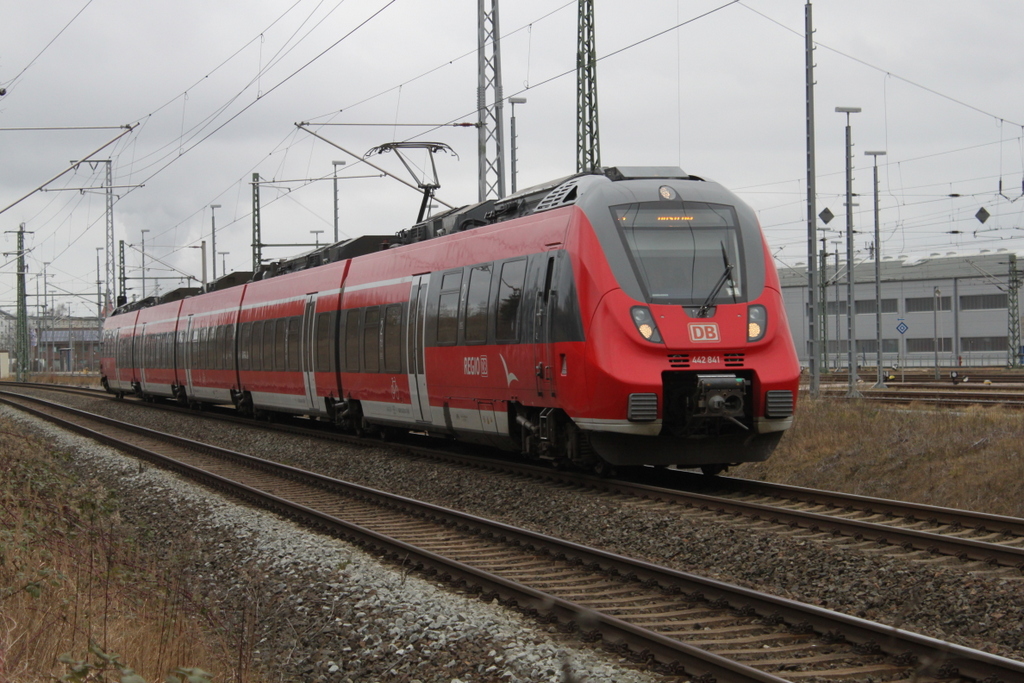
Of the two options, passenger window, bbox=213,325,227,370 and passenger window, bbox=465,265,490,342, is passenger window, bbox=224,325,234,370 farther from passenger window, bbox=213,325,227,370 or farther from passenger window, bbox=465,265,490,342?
passenger window, bbox=465,265,490,342

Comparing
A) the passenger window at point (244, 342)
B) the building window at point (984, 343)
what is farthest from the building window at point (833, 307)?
the passenger window at point (244, 342)

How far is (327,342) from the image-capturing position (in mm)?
20125

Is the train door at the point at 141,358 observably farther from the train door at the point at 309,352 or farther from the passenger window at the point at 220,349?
the train door at the point at 309,352

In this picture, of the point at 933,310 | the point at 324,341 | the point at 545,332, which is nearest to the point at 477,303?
the point at 545,332

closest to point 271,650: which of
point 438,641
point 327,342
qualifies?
point 438,641

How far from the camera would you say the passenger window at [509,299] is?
12.9 metres

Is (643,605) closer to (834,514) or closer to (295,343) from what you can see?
(834,514)

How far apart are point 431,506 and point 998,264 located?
223 ft

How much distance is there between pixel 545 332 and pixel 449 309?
3027 millimetres

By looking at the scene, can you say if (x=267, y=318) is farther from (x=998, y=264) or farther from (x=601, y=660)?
(x=998, y=264)

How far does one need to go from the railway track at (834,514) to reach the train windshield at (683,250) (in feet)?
7.01

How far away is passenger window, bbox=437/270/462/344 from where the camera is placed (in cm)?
1470

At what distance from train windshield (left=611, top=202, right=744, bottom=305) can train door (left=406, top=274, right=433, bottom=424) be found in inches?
191

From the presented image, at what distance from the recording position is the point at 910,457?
13250 millimetres
